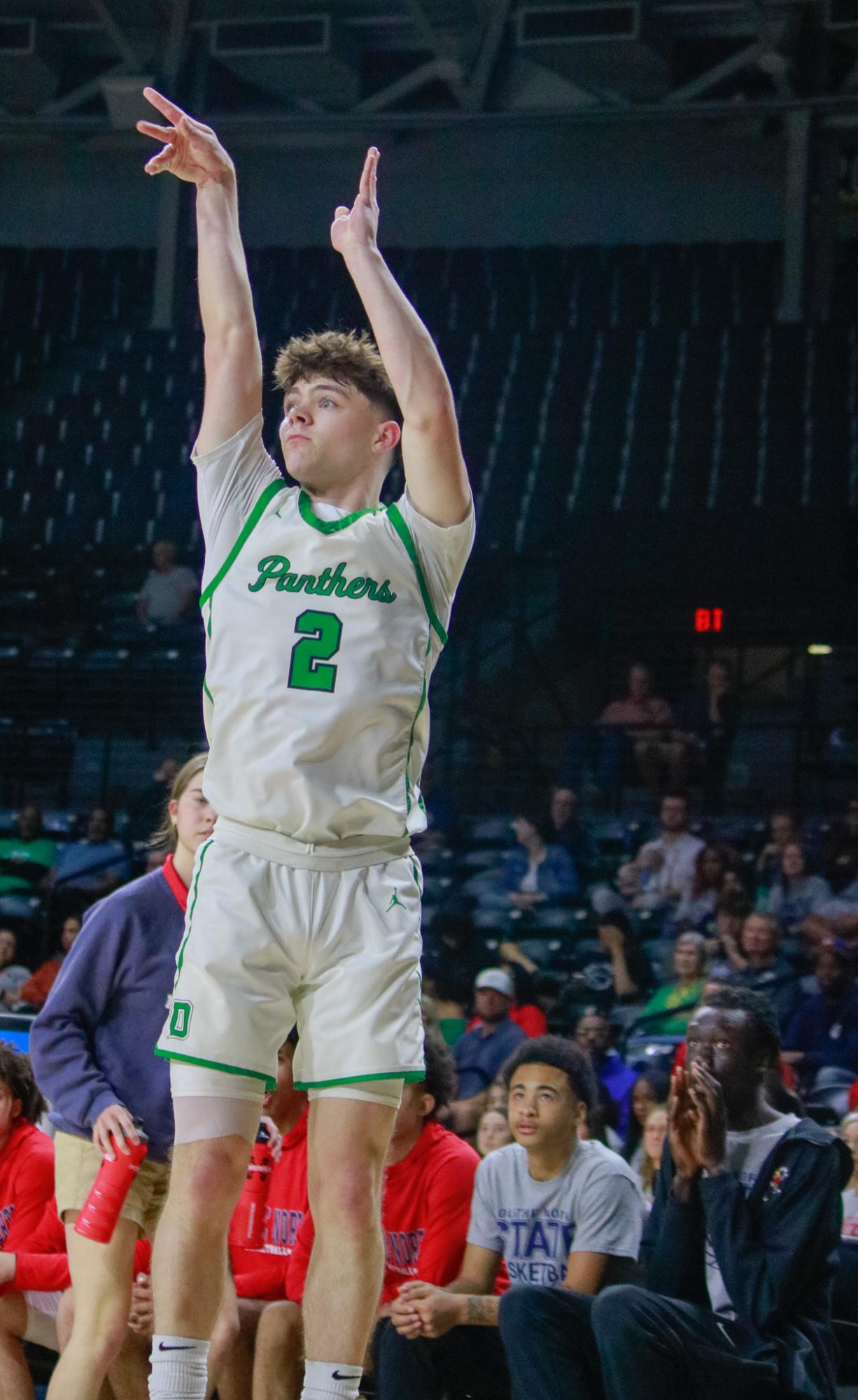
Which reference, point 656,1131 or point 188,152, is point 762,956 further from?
point 188,152

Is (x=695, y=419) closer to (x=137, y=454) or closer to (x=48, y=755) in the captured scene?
(x=137, y=454)

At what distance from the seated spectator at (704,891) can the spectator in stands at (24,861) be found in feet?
13.0

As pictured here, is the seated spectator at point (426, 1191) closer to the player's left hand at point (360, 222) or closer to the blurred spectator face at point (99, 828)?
the player's left hand at point (360, 222)

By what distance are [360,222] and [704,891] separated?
22.7 feet

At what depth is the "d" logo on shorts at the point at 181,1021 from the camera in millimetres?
2746

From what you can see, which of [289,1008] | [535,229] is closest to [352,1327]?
[289,1008]

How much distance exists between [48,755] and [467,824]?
315 centimetres

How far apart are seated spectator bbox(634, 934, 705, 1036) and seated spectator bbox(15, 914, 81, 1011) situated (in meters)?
2.97

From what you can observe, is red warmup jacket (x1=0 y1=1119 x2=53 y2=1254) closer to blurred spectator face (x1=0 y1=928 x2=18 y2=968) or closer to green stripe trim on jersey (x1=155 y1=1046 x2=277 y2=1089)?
green stripe trim on jersey (x1=155 y1=1046 x2=277 y2=1089)

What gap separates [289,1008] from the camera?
9.24 feet

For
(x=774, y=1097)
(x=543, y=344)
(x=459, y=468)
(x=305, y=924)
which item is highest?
(x=543, y=344)

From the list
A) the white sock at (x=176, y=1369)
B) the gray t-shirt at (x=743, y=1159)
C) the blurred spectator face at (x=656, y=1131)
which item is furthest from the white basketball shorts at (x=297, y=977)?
the blurred spectator face at (x=656, y=1131)

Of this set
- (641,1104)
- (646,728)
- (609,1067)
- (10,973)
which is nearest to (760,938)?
(609,1067)

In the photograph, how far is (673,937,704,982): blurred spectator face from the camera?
8.32 m
